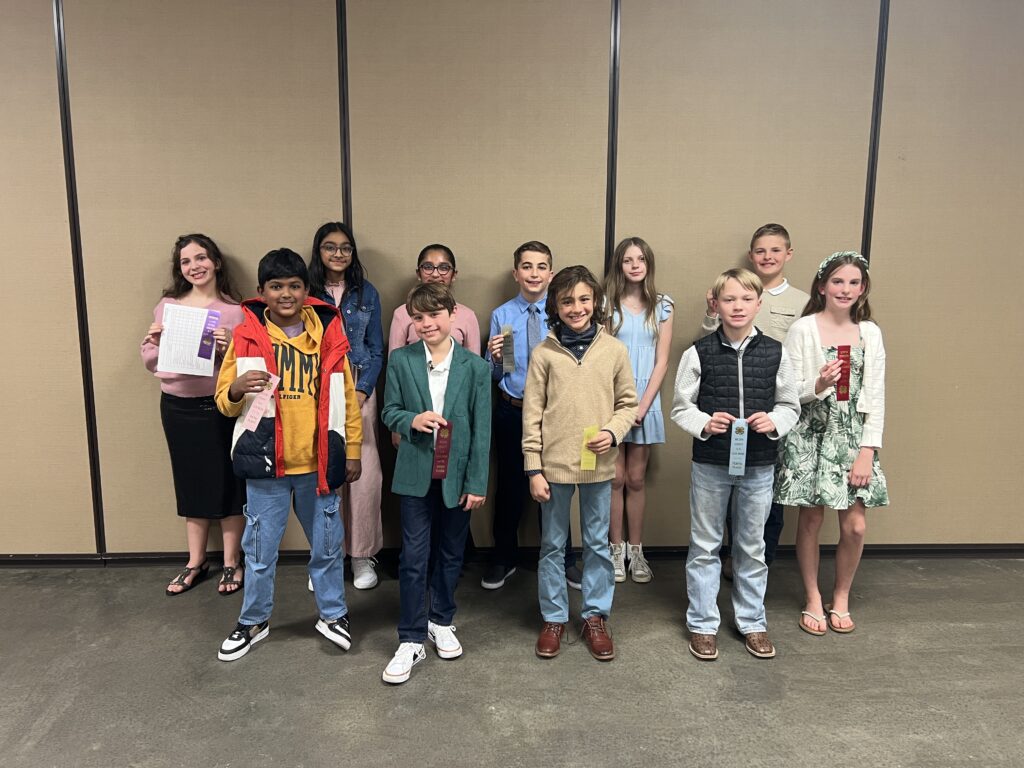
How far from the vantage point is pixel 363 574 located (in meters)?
2.84

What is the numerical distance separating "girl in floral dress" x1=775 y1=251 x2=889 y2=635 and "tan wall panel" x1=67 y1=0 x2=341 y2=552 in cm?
220

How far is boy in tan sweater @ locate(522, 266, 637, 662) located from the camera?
2.16 metres

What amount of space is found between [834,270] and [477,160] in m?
1.65

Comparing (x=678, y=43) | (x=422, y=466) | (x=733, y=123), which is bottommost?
(x=422, y=466)

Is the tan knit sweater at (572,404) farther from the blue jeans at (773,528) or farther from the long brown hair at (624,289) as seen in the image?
the blue jeans at (773,528)

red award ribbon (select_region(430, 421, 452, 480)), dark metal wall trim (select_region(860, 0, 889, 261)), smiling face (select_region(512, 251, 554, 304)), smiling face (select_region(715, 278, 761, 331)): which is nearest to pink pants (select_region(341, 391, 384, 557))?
red award ribbon (select_region(430, 421, 452, 480))

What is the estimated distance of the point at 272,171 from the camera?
9.50ft

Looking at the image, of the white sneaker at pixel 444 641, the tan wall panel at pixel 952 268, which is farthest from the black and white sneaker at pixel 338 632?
the tan wall panel at pixel 952 268

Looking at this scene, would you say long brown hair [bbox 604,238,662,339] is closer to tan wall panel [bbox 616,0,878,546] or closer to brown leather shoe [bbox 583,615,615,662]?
tan wall panel [bbox 616,0,878,546]

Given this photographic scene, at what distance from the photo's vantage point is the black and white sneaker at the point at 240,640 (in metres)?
2.24

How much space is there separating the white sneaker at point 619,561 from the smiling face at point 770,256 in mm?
1407

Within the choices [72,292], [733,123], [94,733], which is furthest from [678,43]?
[94,733]

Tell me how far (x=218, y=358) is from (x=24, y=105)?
59.8 inches

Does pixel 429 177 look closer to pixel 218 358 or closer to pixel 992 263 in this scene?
pixel 218 358
